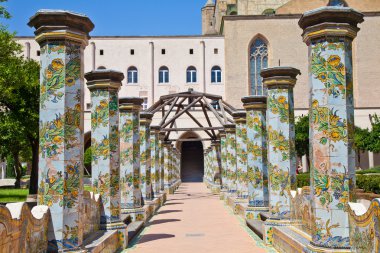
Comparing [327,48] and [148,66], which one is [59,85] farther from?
[148,66]

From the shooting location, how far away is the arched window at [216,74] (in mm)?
47531

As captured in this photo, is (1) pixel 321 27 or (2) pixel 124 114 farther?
(2) pixel 124 114

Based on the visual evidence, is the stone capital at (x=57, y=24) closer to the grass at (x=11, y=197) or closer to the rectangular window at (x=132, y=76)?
the grass at (x=11, y=197)

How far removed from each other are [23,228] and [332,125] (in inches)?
164

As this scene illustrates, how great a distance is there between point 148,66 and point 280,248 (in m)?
39.2

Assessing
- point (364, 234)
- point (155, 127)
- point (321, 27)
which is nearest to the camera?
point (364, 234)

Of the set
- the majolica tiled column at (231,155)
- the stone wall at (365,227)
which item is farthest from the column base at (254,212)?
the stone wall at (365,227)

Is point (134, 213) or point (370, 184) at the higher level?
point (370, 184)

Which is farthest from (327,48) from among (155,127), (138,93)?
(138,93)

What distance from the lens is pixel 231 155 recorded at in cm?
2019

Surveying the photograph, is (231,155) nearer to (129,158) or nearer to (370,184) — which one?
(370,184)

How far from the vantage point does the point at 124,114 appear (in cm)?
1344

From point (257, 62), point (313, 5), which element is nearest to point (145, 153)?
point (257, 62)

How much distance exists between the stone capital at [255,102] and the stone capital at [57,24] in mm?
6477
